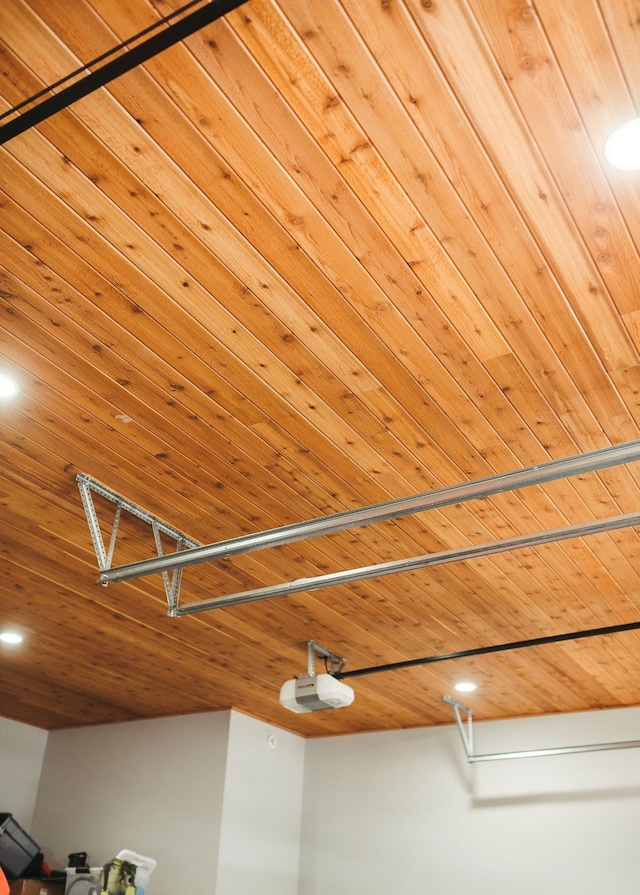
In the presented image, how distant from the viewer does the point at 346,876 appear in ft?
22.7

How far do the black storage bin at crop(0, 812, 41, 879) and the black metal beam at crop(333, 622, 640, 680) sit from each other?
2983 millimetres

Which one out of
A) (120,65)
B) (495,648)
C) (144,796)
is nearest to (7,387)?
(120,65)

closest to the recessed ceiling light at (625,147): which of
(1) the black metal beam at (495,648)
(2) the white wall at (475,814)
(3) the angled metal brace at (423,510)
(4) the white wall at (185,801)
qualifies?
(3) the angled metal brace at (423,510)

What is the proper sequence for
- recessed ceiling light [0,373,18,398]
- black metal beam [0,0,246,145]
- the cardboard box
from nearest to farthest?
black metal beam [0,0,246,145], recessed ceiling light [0,373,18,398], the cardboard box

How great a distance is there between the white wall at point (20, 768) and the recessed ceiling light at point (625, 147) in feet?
24.0

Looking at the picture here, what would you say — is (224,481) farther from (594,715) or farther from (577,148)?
(594,715)

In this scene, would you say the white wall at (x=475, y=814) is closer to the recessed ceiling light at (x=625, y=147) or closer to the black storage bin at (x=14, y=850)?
the black storage bin at (x=14, y=850)

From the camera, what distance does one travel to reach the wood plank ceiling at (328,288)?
188cm

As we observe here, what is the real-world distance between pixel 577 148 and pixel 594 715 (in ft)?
18.6

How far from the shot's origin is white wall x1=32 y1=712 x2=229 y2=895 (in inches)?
253

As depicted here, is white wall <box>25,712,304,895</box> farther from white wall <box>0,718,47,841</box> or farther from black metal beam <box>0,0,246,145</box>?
black metal beam <box>0,0,246,145</box>

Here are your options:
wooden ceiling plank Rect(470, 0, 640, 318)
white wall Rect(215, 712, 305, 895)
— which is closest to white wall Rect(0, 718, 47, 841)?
white wall Rect(215, 712, 305, 895)

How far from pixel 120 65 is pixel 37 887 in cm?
652

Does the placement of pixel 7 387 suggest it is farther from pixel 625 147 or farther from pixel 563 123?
pixel 625 147
